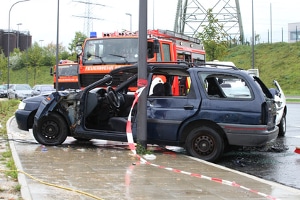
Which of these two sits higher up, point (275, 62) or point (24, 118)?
point (275, 62)

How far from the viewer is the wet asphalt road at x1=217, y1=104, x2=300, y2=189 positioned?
800cm

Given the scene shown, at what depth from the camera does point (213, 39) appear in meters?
33.3

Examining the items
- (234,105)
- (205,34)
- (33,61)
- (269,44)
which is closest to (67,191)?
(234,105)

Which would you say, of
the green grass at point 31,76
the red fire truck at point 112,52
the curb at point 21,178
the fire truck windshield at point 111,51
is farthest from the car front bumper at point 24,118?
the green grass at point 31,76

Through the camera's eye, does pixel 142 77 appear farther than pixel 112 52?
No

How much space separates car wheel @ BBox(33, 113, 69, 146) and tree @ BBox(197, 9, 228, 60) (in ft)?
78.1

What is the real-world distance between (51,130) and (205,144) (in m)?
3.28

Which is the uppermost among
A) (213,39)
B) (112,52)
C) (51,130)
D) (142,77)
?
(213,39)

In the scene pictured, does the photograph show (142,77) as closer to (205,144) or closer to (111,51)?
(205,144)

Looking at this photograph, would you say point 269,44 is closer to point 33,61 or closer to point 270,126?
point 33,61

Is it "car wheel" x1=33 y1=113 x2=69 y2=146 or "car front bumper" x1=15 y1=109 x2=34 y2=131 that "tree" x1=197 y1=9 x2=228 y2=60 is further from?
"car wheel" x1=33 y1=113 x2=69 y2=146

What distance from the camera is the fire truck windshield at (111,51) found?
14.3m

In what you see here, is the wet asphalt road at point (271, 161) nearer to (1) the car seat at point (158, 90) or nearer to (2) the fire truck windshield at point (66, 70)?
(1) the car seat at point (158, 90)

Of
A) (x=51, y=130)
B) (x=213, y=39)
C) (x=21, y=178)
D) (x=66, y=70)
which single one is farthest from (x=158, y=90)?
(x=213, y=39)
